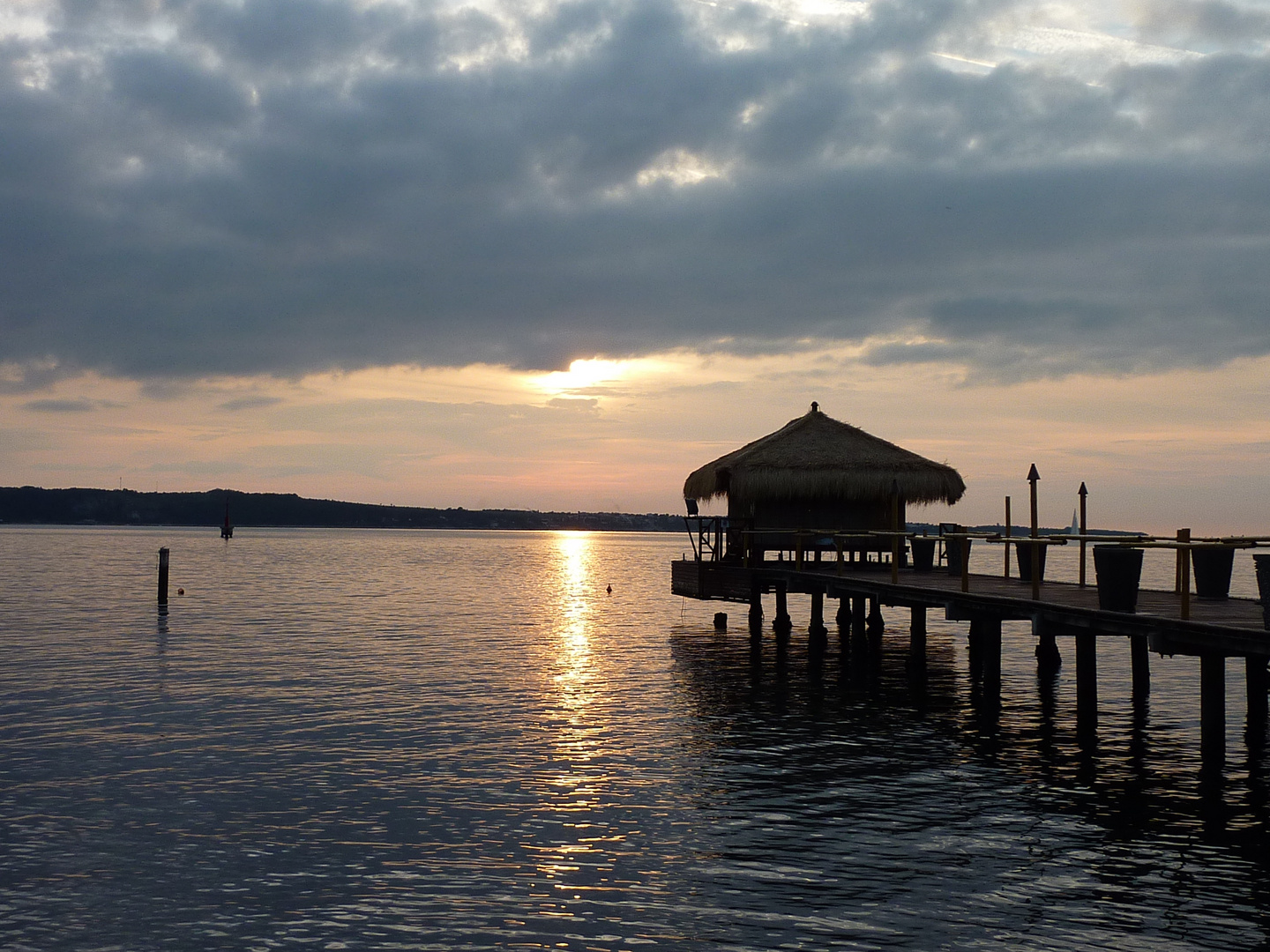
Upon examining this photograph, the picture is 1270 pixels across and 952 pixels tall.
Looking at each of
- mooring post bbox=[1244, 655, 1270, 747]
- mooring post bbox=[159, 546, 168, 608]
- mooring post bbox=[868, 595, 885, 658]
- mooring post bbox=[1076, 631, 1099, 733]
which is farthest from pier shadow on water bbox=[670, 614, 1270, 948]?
mooring post bbox=[159, 546, 168, 608]

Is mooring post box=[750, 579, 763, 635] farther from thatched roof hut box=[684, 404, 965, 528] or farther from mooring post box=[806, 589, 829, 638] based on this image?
thatched roof hut box=[684, 404, 965, 528]

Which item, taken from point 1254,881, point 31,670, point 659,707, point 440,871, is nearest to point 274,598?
point 31,670

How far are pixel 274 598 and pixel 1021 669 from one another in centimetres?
3350

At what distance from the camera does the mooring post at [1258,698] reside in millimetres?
17531

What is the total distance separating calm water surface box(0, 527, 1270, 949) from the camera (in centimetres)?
931

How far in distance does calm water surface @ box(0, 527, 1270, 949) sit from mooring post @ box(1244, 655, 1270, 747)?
419 mm

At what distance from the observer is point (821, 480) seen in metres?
31.2

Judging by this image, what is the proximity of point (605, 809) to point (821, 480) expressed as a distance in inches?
764

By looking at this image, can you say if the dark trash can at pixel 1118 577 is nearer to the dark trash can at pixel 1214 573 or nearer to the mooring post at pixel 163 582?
the dark trash can at pixel 1214 573

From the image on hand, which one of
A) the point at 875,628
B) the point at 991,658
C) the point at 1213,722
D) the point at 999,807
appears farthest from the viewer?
the point at 875,628

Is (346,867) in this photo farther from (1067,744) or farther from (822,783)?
(1067,744)

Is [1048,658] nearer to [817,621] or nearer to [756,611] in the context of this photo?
[817,621]

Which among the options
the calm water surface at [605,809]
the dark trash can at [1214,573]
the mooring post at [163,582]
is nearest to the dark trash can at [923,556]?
the calm water surface at [605,809]

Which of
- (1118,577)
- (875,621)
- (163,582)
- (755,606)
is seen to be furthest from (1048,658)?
(163,582)
